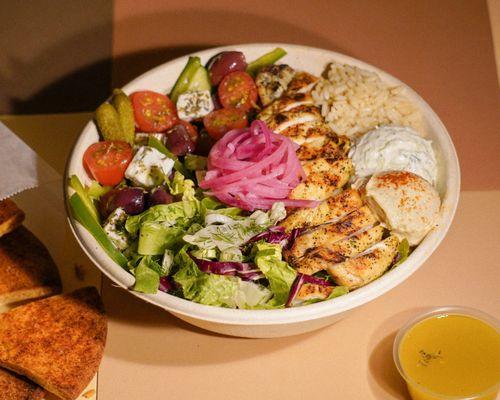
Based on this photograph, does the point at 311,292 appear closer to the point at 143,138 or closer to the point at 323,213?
the point at 323,213

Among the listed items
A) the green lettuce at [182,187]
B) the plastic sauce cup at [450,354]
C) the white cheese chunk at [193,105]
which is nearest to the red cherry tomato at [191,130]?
the white cheese chunk at [193,105]

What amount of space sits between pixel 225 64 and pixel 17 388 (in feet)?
5.44

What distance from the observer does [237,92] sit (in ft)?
12.8

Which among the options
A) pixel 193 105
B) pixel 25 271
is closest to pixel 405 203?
pixel 193 105

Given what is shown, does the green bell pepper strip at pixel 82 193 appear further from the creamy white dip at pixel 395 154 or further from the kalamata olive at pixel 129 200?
the creamy white dip at pixel 395 154

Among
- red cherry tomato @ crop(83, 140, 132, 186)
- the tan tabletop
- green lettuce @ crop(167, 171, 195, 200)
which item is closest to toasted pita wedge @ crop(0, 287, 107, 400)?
the tan tabletop

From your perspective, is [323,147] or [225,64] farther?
[225,64]

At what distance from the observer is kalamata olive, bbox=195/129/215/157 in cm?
377

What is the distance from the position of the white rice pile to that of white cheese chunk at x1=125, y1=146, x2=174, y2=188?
2.49ft

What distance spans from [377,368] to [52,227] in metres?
1.66

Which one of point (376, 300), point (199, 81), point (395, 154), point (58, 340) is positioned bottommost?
point (58, 340)

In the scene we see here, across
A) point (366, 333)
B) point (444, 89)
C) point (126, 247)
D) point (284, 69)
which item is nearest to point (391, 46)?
point (444, 89)

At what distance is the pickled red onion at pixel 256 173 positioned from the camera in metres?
3.31

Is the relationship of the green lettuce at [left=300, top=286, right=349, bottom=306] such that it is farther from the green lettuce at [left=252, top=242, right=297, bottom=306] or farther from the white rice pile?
the white rice pile
